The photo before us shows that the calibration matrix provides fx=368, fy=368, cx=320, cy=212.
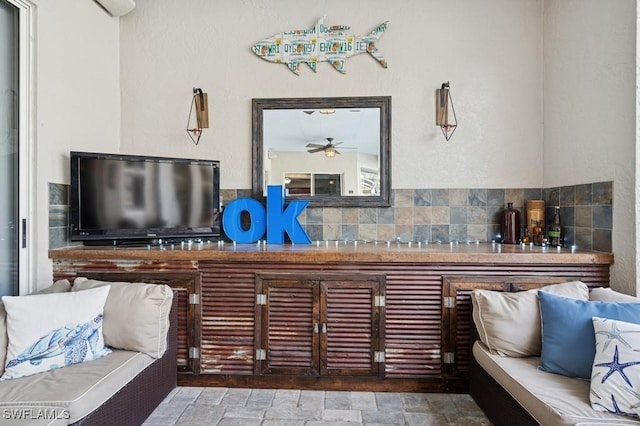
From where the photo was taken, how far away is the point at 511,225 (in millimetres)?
A: 2805

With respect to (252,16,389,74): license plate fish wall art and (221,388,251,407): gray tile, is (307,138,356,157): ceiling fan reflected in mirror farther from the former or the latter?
(221,388,251,407): gray tile

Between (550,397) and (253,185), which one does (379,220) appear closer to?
(253,185)

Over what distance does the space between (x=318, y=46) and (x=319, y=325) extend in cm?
213

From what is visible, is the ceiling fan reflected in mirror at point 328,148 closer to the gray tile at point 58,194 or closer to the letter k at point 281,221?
the letter k at point 281,221

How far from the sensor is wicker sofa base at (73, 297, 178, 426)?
1.65 m

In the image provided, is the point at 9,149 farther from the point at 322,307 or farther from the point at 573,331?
the point at 573,331

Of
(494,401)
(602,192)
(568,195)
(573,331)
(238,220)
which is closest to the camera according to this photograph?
(573,331)

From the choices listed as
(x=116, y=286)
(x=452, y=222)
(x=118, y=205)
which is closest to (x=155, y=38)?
(x=118, y=205)

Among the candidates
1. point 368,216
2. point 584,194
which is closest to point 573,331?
point 584,194

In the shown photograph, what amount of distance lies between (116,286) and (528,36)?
3398 millimetres

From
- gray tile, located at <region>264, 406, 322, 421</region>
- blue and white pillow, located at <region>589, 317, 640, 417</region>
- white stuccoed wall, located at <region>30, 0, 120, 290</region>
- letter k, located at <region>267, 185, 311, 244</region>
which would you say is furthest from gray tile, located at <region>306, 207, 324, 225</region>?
blue and white pillow, located at <region>589, 317, 640, 417</region>

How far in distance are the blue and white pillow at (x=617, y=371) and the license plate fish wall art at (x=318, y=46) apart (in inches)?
89.8

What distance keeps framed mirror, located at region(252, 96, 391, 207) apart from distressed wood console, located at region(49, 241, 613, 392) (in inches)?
27.6

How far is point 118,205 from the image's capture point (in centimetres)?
258
